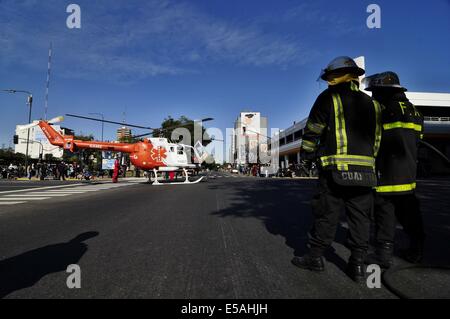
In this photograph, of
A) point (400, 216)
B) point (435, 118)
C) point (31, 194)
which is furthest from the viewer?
point (435, 118)

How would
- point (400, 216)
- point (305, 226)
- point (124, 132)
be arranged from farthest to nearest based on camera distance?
point (124, 132)
point (305, 226)
point (400, 216)

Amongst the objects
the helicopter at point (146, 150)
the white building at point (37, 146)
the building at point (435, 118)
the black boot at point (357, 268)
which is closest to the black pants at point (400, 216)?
the black boot at point (357, 268)

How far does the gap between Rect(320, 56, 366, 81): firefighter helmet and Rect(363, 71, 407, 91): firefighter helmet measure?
0.45 m

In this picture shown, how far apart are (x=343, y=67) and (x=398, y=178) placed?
1265 millimetres

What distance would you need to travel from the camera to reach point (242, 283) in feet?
7.76

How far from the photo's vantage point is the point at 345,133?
260 cm

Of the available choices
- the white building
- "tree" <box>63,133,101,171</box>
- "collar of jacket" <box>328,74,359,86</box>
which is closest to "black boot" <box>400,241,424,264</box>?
"collar of jacket" <box>328,74,359,86</box>

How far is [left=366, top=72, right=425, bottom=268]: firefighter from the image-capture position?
292 centimetres

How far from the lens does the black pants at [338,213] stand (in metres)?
2.52

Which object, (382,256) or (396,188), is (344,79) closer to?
(396,188)

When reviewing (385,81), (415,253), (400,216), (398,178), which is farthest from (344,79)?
(415,253)

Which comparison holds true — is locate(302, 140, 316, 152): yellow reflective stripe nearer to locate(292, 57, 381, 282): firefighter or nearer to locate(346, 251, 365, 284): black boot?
locate(292, 57, 381, 282): firefighter
